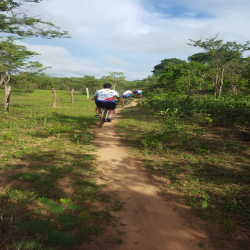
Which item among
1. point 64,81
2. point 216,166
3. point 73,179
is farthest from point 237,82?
point 64,81

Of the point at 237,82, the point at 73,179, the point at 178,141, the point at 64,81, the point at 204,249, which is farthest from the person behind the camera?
the point at 64,81

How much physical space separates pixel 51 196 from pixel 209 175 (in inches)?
117

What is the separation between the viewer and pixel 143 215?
2.98 meters

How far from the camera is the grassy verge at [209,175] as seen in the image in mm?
2768

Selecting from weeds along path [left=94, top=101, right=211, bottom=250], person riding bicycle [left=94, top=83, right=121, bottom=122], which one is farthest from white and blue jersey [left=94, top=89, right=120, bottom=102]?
weeds along path [left=94, top=101, right=211, bottom=250]

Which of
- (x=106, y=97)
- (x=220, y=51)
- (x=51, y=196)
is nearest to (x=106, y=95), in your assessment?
(x=106, y=97)

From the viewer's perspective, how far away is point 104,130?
8.33m

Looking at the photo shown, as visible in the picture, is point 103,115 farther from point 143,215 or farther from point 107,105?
point 143,215

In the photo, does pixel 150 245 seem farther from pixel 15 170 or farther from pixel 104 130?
pixel 104 130

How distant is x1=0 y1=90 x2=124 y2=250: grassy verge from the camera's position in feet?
6.61

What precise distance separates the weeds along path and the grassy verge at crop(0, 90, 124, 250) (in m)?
0.21

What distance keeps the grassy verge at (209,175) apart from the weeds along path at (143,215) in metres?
0.24

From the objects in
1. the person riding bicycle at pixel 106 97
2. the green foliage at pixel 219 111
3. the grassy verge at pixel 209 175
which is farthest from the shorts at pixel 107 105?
the green foliage at pixel 219 111

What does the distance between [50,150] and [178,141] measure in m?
3.48
